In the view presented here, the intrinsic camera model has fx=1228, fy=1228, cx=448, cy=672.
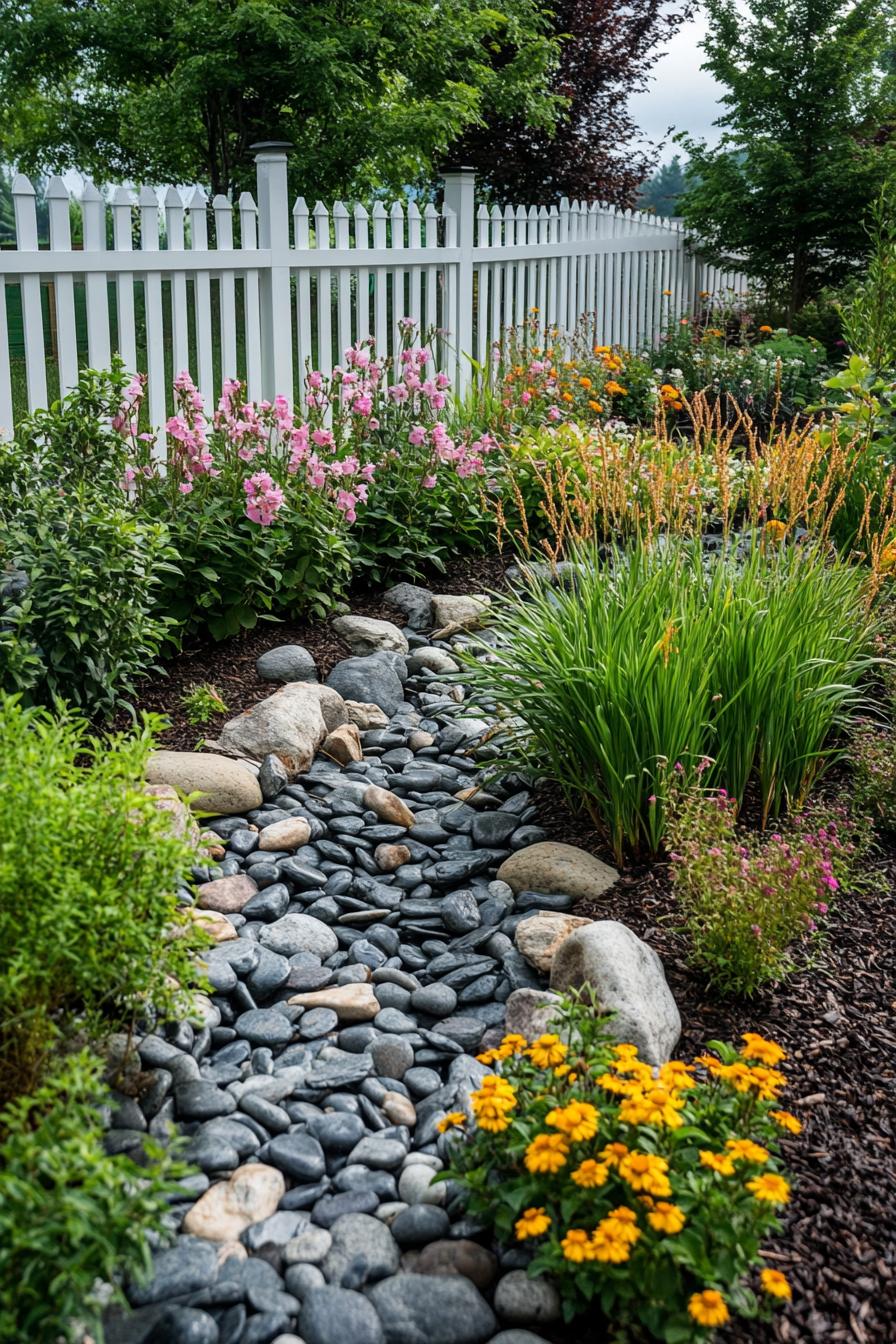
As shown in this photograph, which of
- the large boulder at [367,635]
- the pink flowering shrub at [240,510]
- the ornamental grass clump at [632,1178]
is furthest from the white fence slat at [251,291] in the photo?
the ornamental grass clump at [632,1178]

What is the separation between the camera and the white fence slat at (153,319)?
17.4ft

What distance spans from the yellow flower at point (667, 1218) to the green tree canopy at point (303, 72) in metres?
10.7

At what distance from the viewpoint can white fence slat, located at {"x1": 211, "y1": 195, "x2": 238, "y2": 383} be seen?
5656 millimetres

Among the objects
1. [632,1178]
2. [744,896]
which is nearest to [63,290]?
[744,896]

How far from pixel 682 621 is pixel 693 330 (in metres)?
9.81

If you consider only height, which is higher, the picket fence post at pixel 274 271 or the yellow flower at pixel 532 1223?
the picket fence post at pixel 274 271

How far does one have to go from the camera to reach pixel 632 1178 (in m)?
1.81

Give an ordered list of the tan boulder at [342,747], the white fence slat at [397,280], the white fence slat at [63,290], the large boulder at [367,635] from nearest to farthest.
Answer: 1. the tan boulder at [342,747]
2. the large boulder at [367,635]
3. the white fence slat at [63,290]
4. the white fence slat at [397,280]

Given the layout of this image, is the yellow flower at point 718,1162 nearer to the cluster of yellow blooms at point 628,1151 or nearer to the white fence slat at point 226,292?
the cluster of yellow blooms at point 628,1151

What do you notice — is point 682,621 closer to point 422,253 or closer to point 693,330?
point 422,253

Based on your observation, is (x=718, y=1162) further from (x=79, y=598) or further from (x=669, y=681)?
(x=79, y=598)

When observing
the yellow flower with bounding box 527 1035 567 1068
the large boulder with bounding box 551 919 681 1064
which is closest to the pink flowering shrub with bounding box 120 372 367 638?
the large boulder with bounding box 551 919 681 1064

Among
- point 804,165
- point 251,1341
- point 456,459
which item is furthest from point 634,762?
point 804,165

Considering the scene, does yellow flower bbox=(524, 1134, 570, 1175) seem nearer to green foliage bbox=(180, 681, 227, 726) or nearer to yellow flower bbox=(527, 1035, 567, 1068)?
yellow flower bbox=(527, 1035, 567, 1068)
